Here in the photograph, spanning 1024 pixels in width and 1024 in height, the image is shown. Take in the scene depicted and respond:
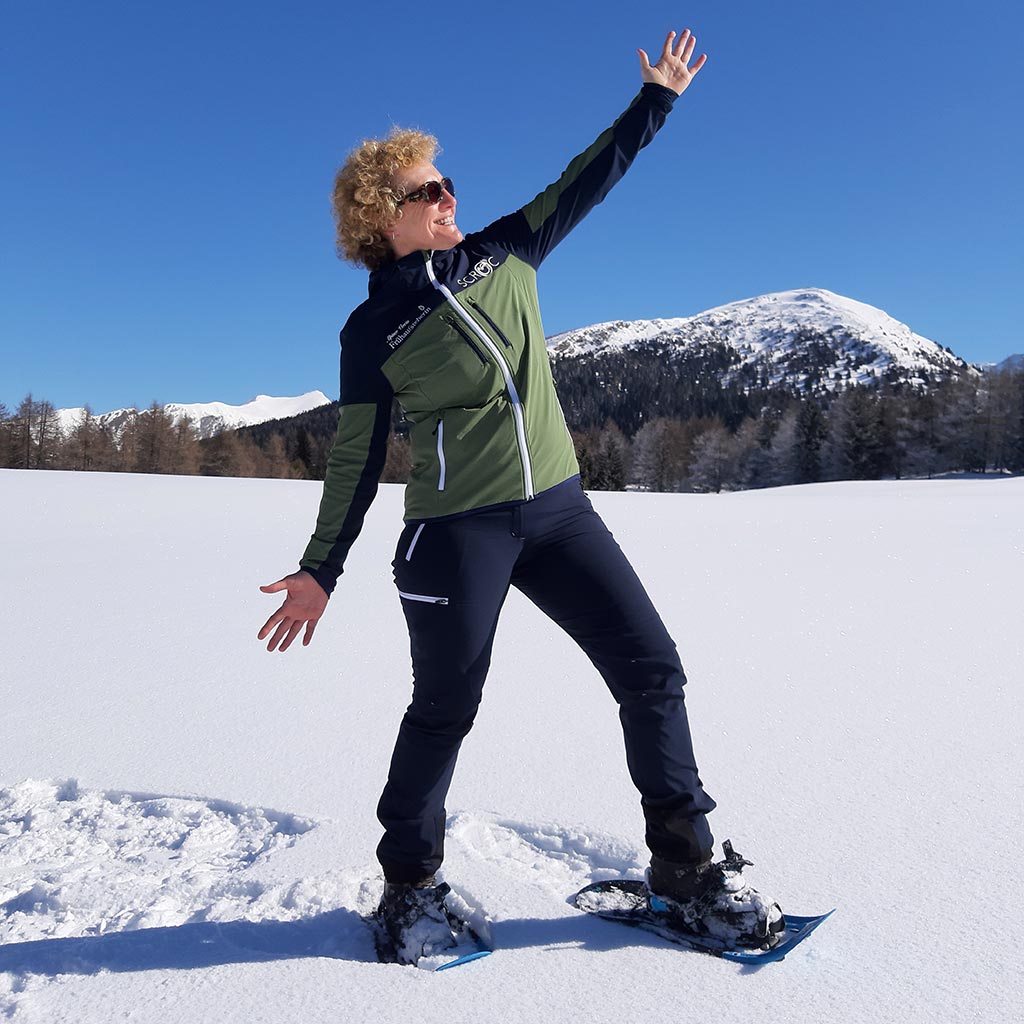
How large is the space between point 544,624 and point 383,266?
341 cm

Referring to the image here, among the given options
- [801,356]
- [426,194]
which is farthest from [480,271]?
[801,356]

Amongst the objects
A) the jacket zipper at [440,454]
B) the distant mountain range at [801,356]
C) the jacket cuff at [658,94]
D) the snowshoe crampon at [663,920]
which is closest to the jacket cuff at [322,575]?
the jacket zipper at [440,454]

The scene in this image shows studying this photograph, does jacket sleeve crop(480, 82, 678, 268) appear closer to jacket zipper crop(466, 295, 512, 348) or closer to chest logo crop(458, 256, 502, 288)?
chest logo crop(458, 256, 502, 288)

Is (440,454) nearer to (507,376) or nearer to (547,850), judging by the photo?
(507,376)

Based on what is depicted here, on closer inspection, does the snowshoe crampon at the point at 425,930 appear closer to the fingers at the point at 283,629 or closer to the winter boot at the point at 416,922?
the winter boot at the point at 416,922

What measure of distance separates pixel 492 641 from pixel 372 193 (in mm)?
1095

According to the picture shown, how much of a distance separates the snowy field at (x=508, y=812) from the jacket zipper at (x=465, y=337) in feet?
4.33

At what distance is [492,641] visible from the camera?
5.88 ft

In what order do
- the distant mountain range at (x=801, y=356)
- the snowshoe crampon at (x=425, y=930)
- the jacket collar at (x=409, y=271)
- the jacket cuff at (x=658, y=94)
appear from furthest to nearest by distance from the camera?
1. the distant mountain range at (x=801, y=356)
2. the jacket cuff at (x=658, y=94)
3. the jacket collar at (x=409, y=271)
4. the snowshoe crampon at (x=425, y=930)

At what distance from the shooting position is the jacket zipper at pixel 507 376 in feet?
5.69

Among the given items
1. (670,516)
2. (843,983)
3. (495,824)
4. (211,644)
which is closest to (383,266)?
(495,824)

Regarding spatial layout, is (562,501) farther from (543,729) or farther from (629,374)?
(629,374)

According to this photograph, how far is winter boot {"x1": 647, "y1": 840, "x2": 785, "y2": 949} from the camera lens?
1.69 meters

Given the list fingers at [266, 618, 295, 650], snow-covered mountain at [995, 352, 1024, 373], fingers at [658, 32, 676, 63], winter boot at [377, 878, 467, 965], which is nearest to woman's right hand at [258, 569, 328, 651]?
fingers at [266, 618, 295, 650]
